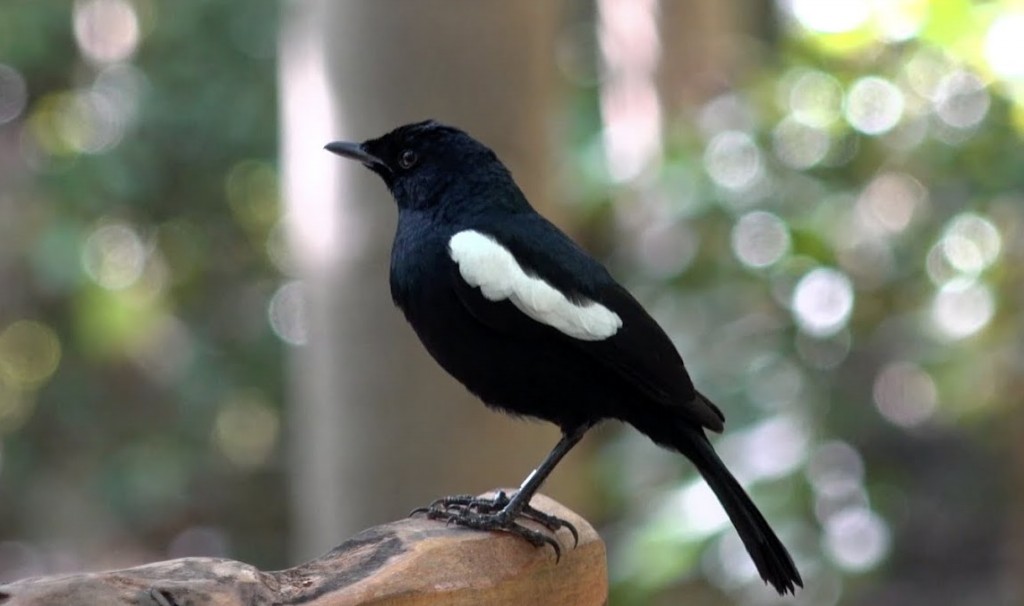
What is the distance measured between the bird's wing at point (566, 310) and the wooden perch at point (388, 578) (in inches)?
11.1

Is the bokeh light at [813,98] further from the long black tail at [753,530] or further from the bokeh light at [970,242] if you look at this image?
the long black tail at [753,530]

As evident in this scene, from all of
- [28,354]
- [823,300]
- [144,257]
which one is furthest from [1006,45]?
[28,354]

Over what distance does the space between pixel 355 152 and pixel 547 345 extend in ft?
2.01

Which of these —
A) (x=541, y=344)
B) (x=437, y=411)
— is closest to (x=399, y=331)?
(x=437, y=411)

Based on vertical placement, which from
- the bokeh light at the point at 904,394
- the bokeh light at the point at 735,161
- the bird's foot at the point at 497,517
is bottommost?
the bird's foot at the point at 497,517

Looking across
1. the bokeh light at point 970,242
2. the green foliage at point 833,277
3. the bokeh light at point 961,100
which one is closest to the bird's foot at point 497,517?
the green foliage at point 833,277

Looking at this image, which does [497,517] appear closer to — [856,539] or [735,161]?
[856,539]

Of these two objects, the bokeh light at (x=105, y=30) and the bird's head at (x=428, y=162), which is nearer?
the bird's head at (x=428, y=162)

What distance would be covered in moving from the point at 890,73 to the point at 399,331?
66.6 inches

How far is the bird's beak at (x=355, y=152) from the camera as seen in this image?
2506 millimetres

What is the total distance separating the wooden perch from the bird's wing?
283 mm

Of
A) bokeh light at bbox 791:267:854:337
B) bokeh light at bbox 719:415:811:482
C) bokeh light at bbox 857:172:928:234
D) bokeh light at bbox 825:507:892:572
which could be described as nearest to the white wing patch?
bokeh light at bbox 719:415:811:482

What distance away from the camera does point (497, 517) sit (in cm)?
206

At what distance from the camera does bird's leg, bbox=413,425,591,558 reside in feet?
6.64
